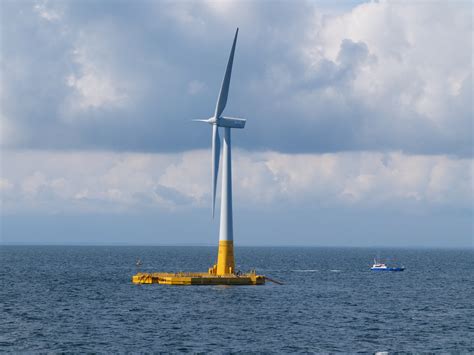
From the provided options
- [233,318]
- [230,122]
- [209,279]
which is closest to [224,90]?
[230,122]

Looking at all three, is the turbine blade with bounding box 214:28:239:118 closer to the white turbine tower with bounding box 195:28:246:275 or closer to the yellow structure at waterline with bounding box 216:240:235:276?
the white turbine tower with bounding box 195:28:246:275

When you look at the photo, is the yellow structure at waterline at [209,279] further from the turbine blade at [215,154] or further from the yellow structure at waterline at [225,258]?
the turbine blade at [215,154]

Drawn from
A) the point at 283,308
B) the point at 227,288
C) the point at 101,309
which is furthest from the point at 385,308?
the point at 101,309

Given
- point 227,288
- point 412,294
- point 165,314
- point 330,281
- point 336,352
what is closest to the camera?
point 336,352

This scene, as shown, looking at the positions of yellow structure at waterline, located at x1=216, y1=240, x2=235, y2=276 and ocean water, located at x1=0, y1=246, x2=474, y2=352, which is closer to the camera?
ocean water, located at x1=0, y1=246, x2=474, y2=352

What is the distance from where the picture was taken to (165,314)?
114 metres

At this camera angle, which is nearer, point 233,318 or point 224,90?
point 233,318

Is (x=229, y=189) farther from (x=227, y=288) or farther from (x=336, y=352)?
(x=336, y=352)

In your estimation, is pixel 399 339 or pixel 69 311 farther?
pixel 69 311

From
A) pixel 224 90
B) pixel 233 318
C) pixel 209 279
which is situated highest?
pixel 224 90

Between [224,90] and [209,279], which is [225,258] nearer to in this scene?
[209,279]

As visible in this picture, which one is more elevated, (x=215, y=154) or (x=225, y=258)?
(x=215, y=154)

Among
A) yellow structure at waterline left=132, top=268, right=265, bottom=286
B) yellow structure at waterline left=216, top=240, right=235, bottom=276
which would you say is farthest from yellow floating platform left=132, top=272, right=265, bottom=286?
yellow structure at waterline left=216, top=240, right=235, bottom=276

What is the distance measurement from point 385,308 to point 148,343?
167 feet
